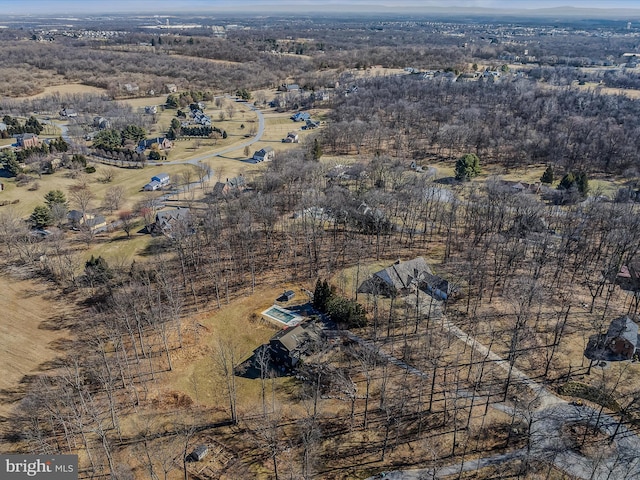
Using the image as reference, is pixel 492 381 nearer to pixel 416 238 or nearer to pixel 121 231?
pixel 416 238

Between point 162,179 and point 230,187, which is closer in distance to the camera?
point 230,187

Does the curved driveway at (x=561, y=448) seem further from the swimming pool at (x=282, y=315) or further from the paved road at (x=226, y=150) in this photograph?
the paved road at (x=226, y=150)

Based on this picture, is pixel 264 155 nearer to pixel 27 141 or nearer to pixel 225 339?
pixel 27 141

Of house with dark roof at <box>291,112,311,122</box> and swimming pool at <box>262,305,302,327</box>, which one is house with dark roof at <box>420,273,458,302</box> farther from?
house with dark roof at <box>291,112,311,122</box>

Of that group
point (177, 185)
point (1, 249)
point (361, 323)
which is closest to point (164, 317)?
point (361, 323)

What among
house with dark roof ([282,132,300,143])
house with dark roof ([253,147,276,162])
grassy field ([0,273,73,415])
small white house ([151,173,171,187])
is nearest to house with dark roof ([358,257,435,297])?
grassy field ([0,273,73,415])

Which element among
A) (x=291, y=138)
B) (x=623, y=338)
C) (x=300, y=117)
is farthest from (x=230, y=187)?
(x=623, y=338)

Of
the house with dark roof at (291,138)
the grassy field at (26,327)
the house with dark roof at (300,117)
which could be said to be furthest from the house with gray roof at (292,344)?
the house with dark roof at (300,117)
